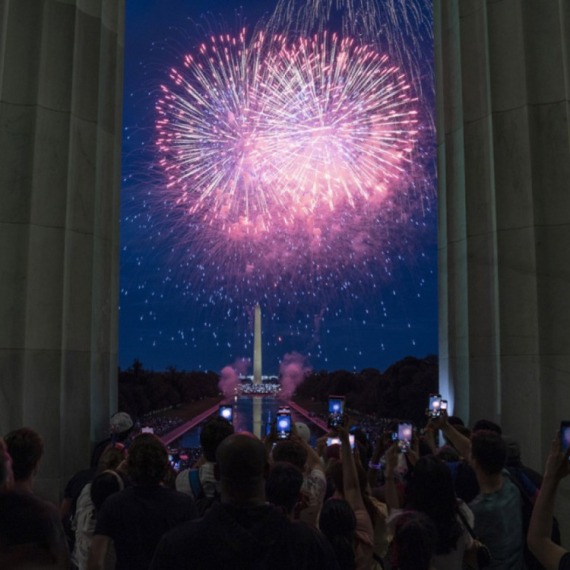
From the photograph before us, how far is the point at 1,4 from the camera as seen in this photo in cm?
1126

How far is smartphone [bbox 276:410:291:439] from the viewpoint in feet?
24.1

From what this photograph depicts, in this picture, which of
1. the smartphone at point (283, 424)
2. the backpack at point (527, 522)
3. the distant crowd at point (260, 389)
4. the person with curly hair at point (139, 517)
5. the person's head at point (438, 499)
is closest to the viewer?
the person's head at point (438, 499)

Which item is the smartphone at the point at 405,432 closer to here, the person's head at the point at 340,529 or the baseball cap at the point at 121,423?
the person's head at the point at 340,529

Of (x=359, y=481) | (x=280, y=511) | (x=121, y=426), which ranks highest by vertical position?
(x=280, y=511)

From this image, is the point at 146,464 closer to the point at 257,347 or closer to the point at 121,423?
the point at 121,423

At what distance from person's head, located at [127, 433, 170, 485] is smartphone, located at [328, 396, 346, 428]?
3353 millimetres

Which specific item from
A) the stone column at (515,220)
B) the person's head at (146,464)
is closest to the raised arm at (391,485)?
the person's head at (146,464)

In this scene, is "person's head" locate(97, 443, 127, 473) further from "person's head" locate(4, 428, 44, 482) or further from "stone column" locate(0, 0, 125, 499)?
"stone column" locate(0, 0, 125, 499)

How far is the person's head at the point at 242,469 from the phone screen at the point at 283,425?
382cm

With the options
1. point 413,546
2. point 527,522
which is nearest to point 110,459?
point 413,546

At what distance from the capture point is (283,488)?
467 centimetres

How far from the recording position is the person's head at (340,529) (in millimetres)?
4668

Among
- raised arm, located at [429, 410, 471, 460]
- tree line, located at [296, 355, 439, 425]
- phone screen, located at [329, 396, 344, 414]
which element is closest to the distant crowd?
tree line, located at [296, 355, 439, 425]

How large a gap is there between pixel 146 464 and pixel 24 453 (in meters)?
1.00
